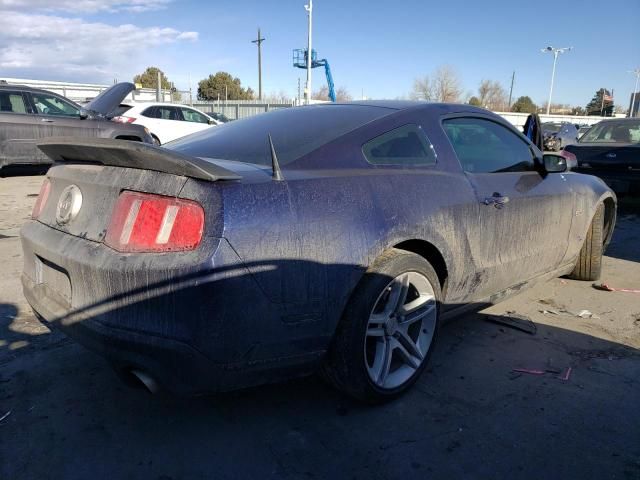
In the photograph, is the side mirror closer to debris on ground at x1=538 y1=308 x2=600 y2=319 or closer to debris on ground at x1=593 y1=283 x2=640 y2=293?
debris on ground at x1=538 y1=308 x2=600 y2=319

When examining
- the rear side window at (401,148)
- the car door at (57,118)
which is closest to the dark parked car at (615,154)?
the rear side window at (401,148)

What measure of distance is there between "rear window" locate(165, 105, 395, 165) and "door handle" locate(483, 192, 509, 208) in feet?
2.66

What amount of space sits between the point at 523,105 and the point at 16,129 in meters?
71.6

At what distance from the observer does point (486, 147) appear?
3.51 meters

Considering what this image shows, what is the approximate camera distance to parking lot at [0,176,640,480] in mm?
2184

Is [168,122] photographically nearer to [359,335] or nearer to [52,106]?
[52,106]

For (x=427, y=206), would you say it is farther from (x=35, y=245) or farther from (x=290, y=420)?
(x=35, y=245)

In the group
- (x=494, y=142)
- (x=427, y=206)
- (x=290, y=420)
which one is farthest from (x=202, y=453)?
(x=494, y=142)

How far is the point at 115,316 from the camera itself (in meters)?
2.02

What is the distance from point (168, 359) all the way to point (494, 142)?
2.70 metres

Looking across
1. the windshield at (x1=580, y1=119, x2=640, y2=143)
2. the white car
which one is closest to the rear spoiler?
the windshield at (x1=580, y1=119, x2=640, y2=143)

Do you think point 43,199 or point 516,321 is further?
point 516,321

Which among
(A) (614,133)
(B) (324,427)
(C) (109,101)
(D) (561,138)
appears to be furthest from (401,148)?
(D) (561,138)

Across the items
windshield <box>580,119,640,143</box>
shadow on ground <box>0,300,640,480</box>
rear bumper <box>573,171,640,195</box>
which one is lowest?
shadow on ground <box>0,300,640,480</box>
